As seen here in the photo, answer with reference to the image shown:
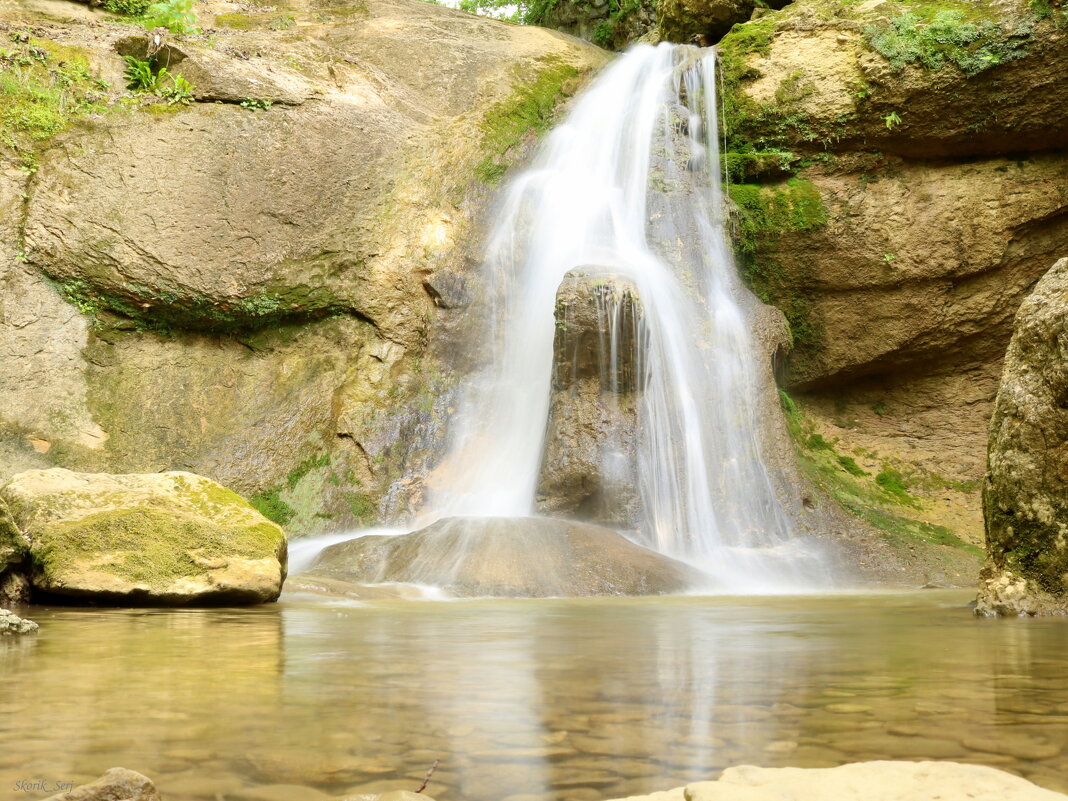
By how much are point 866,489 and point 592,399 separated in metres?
4.99

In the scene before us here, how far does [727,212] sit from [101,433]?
9031 millimetres

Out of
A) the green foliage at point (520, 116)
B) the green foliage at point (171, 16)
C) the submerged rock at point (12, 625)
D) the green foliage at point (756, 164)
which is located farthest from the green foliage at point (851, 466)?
the green foliage at point (171, 16)

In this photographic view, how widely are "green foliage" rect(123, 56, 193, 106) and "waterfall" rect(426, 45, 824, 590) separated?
480cm

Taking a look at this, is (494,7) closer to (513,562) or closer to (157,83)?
(157,83)

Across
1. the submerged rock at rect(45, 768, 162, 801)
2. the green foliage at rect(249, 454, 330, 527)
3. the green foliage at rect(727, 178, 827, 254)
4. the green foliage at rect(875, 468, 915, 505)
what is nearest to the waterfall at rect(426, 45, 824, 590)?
the green foliage at rect(727, 178, 827, 254)

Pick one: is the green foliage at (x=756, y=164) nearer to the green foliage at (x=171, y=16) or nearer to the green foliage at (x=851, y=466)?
the green foliage at (x=851, y=466)

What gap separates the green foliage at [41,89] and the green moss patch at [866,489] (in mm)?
10721

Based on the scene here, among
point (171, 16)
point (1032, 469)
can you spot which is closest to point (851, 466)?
point (1032, 469)

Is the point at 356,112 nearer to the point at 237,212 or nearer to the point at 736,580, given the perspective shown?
the point at 237,212

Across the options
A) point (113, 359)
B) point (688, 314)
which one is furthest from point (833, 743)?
point (113, 359)

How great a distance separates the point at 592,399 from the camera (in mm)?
10156

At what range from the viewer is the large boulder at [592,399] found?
9703 mm

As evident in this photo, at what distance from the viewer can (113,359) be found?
11.5 metres

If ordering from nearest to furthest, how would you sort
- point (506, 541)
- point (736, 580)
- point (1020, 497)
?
point (1020, 497)
point (506, 541)
point (736, 580)
